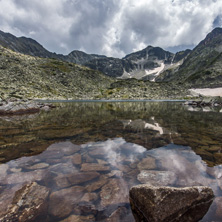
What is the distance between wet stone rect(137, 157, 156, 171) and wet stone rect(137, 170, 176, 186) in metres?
0.46

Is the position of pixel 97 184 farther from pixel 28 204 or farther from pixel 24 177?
pixel 24 177

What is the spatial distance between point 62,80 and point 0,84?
7571 centimetres

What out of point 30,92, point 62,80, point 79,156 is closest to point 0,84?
point 30,92

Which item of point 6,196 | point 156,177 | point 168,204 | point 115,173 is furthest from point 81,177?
point 168,204

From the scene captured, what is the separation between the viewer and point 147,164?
8.15 meters

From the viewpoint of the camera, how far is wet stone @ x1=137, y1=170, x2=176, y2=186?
6309mm

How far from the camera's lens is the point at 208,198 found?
495cm

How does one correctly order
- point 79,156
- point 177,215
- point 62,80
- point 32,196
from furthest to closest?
point 62,80, point 79,156, point 32,196, point 177,215

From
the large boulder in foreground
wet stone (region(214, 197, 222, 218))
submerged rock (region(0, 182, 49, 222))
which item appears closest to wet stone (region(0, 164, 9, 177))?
submerged rock (region(0, 182, 49, 222))

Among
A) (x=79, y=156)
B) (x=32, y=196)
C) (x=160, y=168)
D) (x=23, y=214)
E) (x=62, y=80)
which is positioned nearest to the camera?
(x=23, y=214)

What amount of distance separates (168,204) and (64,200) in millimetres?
3593

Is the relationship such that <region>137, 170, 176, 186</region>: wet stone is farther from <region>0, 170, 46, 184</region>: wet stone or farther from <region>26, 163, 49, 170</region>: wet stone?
→ <region>26, 163, 49, 170</region>: wet stone

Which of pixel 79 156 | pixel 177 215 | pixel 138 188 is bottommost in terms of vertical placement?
pixel 79 156

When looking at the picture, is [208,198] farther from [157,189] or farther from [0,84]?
[0,84]
